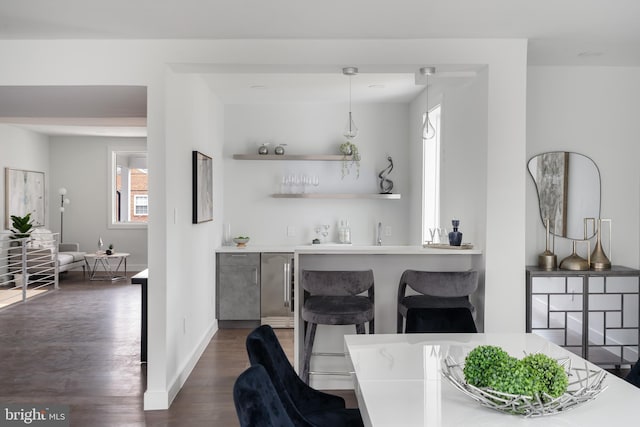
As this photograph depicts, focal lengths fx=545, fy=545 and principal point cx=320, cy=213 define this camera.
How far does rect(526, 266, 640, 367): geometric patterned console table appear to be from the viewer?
3.91 m

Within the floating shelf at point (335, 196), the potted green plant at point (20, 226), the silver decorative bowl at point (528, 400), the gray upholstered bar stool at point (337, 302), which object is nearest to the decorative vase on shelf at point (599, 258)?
the gray upholstered bar stool at point (337, 302)

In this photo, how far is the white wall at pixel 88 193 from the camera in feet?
32.8

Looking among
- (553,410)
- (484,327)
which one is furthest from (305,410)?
(484,327)

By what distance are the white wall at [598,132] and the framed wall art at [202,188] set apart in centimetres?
268

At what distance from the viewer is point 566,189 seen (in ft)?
14.4

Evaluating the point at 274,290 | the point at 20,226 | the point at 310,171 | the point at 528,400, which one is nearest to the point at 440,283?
the point at 528,400

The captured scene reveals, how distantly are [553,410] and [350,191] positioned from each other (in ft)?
16.2

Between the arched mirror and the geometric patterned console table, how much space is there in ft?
1.53

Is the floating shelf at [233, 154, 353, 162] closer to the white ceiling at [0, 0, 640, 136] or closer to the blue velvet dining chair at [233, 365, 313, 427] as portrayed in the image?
the white ceiling at [0, 0, 640, 136]

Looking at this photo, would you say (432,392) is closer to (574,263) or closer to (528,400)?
(528,400)

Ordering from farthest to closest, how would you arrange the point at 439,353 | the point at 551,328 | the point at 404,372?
1. the point at 551,328
2. the point at 439,353
3. the point at 404,372

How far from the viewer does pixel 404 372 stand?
202cm

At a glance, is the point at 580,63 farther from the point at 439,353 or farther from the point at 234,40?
the point at 439,353

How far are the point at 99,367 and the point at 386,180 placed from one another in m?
3.58
